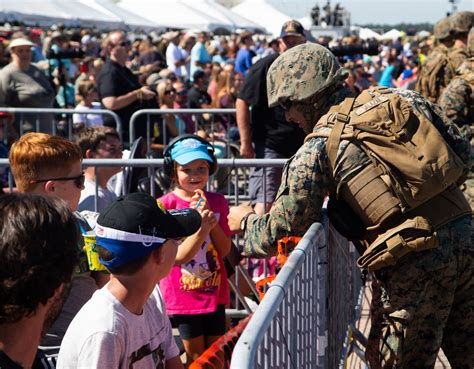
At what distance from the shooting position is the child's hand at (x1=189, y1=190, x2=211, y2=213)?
4797 mm

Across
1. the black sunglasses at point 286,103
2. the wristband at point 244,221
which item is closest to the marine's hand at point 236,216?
the wristband at point 244,221

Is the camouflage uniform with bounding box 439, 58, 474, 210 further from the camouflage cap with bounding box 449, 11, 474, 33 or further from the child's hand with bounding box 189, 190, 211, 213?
the child's hand with bounding box 189, 190, 211, 213

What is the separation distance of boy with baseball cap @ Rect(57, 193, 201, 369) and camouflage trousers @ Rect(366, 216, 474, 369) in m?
1.13

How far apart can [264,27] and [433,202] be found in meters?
44.4

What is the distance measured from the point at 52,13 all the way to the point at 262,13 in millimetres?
26319

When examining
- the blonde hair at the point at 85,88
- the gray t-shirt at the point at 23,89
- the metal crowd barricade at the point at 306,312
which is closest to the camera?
the metal crowd barricade at the point at 306,312

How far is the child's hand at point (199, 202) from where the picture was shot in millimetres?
4797

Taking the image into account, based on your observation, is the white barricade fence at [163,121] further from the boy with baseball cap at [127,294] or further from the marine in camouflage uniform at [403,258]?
the boy with baseball cap at [127,294]

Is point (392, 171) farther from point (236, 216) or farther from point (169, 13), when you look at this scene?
point (169, 13)

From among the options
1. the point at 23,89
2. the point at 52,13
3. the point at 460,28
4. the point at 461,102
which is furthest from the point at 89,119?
the point at 52,13

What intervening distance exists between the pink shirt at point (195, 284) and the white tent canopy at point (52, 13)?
17667 millimetres

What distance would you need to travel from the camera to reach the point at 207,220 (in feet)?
15.4

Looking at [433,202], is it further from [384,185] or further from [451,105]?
[451,105]

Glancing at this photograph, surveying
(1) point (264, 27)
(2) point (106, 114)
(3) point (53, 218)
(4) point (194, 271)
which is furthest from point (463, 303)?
(1) point (264, 27)
